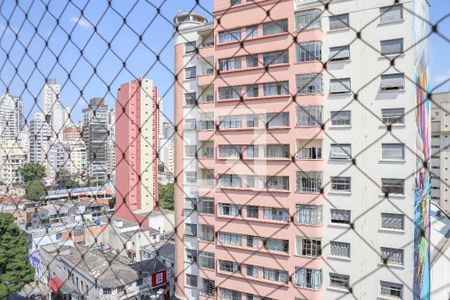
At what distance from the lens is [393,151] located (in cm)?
278

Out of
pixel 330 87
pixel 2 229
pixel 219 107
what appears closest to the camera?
pixel 330 87

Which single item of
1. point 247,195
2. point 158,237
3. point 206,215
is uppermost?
point 247,195

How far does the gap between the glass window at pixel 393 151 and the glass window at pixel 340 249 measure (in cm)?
91

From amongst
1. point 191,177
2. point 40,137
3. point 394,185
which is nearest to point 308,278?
point 394,185

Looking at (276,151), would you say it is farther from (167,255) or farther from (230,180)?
(167,255)

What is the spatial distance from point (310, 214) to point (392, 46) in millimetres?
1671

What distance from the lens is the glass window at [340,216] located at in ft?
9.91

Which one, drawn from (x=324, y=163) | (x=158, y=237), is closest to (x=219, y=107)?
(x=324, y=163)

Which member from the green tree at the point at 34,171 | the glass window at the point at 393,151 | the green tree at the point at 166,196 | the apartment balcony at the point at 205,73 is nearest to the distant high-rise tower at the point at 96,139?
the green tree at the point at 34,171

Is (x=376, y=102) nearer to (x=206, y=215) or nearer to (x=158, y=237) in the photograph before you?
(x=206, y=215)

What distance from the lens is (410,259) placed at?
2.82 meters

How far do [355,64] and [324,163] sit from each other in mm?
930

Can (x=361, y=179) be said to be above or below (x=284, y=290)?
above

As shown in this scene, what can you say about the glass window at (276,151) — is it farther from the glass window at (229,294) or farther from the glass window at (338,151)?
the glass window at (229,294)
